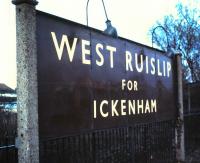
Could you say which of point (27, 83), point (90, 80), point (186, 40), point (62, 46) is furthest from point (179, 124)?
point (186, 40)

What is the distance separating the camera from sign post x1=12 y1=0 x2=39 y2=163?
4707mm

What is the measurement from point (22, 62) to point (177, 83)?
5582 millimetres

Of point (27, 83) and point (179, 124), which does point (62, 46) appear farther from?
point (179, 124)

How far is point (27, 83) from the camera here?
4.75 meters

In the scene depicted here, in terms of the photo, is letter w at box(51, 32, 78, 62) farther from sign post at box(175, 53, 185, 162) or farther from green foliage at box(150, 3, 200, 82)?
green foliage at box(150, 3, 200, 82)

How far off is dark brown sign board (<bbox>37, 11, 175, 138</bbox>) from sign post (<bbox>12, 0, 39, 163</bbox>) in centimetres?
15

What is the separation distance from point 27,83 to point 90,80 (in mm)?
1456

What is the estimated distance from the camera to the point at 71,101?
5551 millimetres

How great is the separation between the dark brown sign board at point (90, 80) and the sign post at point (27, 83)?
0.15 meters

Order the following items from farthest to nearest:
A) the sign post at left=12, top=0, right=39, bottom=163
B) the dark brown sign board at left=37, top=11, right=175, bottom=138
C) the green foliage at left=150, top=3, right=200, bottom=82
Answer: the green foliage at left=150, top=3, right=200, bottom=82 → the dark brown sign board at left=37, top=11, right=175, bottom=138 → the sign post at left=12, top=0, right=39, bottom=163

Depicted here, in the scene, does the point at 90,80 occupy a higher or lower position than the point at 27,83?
higher

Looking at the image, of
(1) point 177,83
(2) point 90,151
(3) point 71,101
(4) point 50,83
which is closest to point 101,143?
(2) point 90,151

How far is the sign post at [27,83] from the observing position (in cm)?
471

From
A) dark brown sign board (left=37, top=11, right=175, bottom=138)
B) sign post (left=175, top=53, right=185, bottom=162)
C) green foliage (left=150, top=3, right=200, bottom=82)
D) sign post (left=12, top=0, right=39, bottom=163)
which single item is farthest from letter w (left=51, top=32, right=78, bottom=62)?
green foliage (left=150, top=3, right=200, bottom=82)
